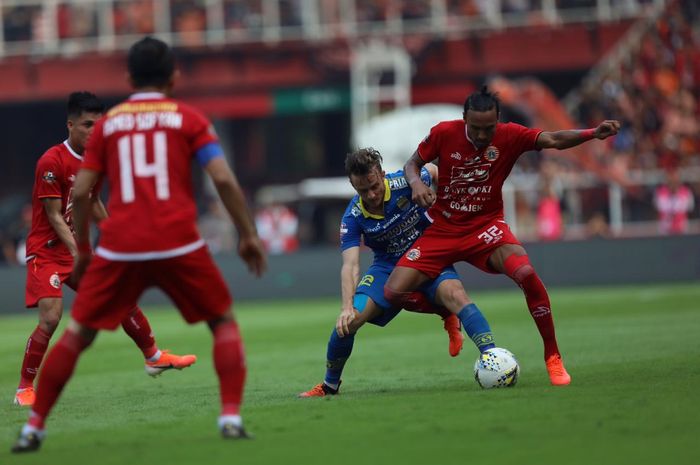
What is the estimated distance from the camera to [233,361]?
712 centimetres

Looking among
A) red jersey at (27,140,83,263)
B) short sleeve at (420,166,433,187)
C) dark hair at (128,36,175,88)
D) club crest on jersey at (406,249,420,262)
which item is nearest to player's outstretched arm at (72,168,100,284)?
dark hair at (128,36,175,88)

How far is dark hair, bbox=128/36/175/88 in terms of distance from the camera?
717 cm

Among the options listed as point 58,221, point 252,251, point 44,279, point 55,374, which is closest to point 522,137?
point 252,251

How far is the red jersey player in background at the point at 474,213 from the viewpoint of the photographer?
973 centimetres

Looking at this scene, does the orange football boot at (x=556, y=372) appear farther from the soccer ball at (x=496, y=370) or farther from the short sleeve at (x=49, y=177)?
the short sleeve at (x=49, y=177)

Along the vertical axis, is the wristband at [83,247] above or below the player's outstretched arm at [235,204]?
below

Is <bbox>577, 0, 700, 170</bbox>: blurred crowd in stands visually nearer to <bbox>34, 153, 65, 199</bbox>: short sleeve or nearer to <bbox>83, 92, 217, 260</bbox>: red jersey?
<bbox>34, 153, 65, 199</bbox>: short sleeve

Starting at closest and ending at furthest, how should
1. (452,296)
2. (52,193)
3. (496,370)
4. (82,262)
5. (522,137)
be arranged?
(82,262)
(496,370)
(522,137)
(452,296)
(52,193)

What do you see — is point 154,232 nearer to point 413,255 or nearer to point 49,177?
point 413,255

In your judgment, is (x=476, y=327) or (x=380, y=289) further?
(x=380, y=289)

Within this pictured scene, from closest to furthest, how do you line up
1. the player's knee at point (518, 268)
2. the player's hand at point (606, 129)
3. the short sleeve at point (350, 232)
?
the player's hand at point (606, 129) → the player's knee at point (518, 268) → the short sleeve at point (350, 232)

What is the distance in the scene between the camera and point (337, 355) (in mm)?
9875

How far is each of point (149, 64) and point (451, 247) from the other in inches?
136

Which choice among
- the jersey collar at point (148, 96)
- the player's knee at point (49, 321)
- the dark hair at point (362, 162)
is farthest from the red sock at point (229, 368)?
the player's knee at point (49, 321)
